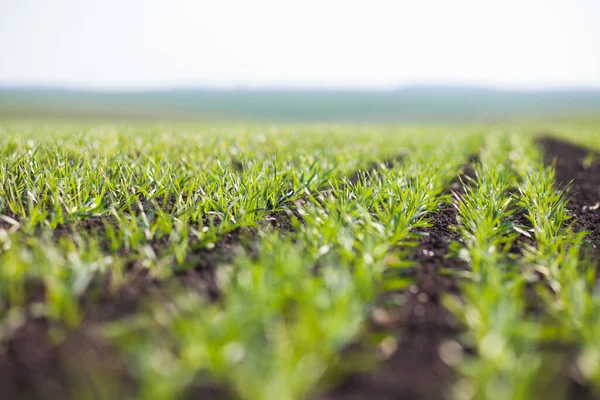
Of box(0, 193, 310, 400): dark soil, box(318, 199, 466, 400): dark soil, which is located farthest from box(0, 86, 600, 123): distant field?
box(0, 193, 310, 400): dark soil

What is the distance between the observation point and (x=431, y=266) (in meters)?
2.93

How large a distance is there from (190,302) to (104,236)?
4.84ft

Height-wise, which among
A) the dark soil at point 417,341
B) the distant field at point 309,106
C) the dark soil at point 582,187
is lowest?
the distant field at point 309,106

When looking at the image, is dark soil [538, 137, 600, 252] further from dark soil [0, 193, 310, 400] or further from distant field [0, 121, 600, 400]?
dark soil [0, 193, 310, 400]

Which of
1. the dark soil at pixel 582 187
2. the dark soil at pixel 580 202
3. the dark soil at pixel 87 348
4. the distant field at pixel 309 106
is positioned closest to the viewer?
the dark soil at pixel 87 348

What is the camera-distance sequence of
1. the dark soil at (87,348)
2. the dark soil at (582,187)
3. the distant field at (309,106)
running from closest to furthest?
the dark soil at (87,348), the dark soil at (582,187), the distant field at (309,106)

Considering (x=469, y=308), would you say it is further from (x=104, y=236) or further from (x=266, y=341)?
(x=104, y=236)

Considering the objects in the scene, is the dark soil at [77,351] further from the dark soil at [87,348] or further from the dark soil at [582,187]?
the dark soil at [582,187]

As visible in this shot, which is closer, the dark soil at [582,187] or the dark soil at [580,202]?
the dark soil at [580,202]

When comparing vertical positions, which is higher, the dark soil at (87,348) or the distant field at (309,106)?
the dark soil at (87,348)

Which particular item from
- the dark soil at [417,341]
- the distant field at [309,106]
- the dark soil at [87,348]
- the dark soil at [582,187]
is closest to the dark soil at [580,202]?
the dark soil at [582,187]

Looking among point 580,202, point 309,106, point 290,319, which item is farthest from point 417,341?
point 309,106

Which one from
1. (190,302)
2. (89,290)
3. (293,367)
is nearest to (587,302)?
(293,367)

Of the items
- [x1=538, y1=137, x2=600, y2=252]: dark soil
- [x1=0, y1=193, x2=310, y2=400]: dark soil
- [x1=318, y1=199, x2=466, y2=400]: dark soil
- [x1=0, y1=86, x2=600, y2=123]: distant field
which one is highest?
[x1=0, y1=193, x2=310, y2=400]: dark soil
